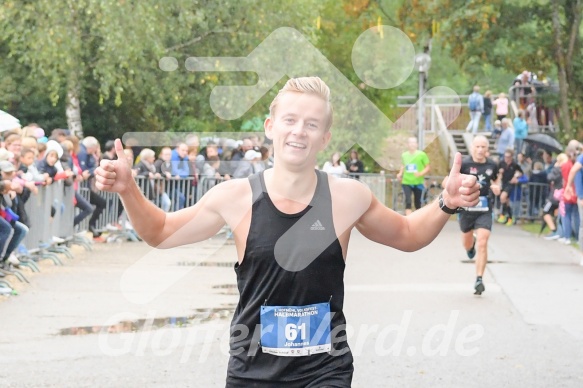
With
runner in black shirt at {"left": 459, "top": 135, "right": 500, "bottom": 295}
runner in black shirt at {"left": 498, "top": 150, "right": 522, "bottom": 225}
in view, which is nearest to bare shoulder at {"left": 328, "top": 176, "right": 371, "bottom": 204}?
runner in black shirt at {"left": 459, "top": 135, "right": 500, "bottom": 295}

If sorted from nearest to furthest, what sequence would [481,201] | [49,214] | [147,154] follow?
[481,201] < [49,214] < [147,154]

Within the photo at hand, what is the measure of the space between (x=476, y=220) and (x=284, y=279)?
31.6 ft

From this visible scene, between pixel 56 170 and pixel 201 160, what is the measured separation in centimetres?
460

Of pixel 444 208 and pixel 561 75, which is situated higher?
pixel 444 208

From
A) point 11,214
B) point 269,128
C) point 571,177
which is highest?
point 269,128

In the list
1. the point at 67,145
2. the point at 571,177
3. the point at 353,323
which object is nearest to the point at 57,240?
the point at 67,145

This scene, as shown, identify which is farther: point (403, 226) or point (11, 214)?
point (11, 214)

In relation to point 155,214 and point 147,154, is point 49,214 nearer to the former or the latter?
point 147,154

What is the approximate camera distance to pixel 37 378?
8344 millimetres

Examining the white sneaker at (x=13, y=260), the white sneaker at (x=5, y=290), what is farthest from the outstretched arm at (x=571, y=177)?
the white sneaker at (x=5, y=290)

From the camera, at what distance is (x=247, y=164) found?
773 inches

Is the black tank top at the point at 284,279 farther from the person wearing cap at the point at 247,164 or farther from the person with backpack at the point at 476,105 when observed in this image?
the person with backpack at the point at 476,105

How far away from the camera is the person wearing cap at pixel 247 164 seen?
19812mm

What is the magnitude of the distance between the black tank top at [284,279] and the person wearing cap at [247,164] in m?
14.6
